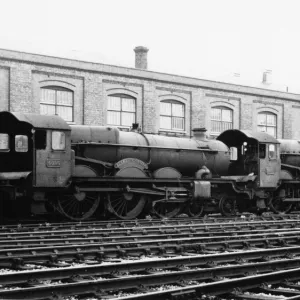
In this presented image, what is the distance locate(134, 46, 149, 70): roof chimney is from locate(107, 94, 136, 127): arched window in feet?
10.6

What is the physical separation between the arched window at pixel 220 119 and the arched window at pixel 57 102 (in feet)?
31.4

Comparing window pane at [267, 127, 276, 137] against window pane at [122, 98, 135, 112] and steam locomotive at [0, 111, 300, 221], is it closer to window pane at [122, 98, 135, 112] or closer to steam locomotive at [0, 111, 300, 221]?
window pane at [122, 98, 135, 112]

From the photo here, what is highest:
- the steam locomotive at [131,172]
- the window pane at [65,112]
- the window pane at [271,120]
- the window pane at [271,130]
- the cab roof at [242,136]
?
the window pane at [271,120]

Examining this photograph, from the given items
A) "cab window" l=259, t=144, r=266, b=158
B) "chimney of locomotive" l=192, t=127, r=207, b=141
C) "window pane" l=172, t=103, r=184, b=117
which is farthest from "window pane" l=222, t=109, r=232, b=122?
"chimney of locomotive" l=192, t=127, r=207, b=141

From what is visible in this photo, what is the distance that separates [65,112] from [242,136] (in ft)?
30.8

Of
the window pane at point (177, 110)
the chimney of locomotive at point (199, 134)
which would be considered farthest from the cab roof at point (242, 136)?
the window pane at point (177, 110)

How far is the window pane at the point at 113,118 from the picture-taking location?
30.0m

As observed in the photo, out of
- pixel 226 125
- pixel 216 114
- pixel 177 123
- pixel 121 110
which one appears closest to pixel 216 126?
pixel 216 114

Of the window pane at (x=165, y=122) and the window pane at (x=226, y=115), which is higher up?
the window pane at (x=226, y=115)

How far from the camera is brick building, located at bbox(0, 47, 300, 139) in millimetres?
27000

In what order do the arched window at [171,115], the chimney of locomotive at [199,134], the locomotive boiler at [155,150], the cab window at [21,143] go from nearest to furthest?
the cab window at [21,143] < the locomotive boiler at [155,150] < the chimney of locomotive at [199,134] < the arched window at [171,115]

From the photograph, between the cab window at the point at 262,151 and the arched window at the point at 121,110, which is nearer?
the cab window at the point at 262,151

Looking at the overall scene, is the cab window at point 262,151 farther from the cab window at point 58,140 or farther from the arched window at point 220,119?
the arched window at point 220,119

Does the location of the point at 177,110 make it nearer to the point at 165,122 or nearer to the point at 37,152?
the point at 165,122
